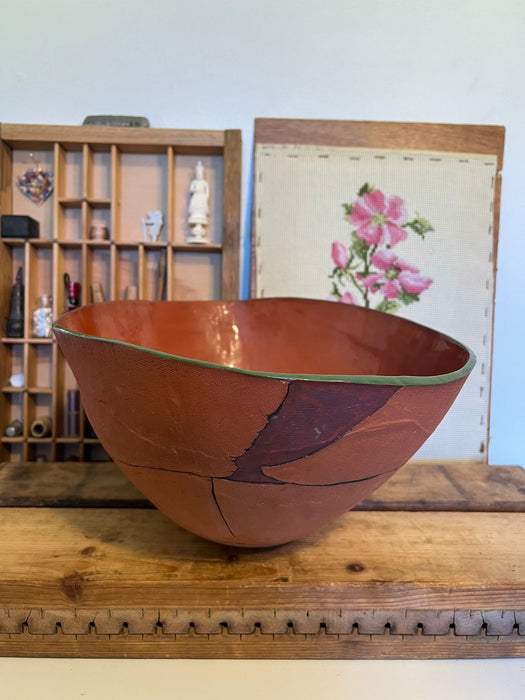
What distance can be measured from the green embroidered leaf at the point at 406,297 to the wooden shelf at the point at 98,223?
0.30 meters

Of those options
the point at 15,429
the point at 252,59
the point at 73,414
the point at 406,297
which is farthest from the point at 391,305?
the point at 15,429

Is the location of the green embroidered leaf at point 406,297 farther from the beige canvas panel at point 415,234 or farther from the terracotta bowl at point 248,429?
the terracotta bowl at point 248,429

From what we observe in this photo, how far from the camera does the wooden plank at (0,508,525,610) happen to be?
0.45 meters

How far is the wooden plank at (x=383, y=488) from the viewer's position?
62cm

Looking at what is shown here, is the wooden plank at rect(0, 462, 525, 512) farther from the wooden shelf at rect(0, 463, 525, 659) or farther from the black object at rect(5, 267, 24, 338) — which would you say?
the black object at rect(5, 267, 24, 338)

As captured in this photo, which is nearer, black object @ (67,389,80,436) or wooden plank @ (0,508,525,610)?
wooden plank @ (0,508,525,610)

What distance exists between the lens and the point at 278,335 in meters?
0.72

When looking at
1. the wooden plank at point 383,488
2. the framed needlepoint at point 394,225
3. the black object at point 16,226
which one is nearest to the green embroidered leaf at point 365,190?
the framed needlepoint at point 394,225

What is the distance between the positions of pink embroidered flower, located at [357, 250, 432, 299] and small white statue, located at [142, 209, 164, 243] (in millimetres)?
398

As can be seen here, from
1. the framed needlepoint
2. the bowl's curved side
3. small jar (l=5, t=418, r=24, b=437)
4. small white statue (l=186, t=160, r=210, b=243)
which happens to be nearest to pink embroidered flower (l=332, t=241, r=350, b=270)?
the framed needlepoint

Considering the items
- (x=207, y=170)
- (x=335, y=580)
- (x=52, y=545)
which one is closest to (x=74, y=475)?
(x=52, y=545)

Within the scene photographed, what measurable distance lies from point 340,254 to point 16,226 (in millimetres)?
573

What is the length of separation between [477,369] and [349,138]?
0.48m

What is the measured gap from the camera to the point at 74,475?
0.70 m
